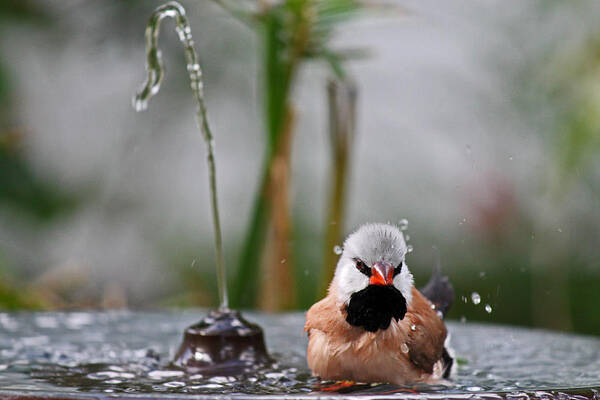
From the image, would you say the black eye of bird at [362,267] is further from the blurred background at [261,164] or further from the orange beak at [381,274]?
the blurred background at [261,164]

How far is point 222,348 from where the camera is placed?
179cm

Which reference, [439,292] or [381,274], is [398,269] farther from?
[439,292]

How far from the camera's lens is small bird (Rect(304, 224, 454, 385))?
1.53 meters

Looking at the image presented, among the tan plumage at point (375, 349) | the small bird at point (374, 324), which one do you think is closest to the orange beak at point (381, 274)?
the small bird at point (374, 324)

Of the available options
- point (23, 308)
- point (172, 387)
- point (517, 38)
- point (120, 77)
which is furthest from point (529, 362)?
point (120, 77)

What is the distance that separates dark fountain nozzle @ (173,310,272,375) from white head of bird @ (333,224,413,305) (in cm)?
31

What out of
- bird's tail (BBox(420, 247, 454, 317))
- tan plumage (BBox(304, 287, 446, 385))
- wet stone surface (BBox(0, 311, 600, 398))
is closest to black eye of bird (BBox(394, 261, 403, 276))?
tan plumage (BBox(304, 287, 446, 385))

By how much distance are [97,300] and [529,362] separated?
3408 mm

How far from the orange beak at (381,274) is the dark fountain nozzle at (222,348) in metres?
0.42

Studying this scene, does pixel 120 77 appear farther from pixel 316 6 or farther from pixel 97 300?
pixel 316 6

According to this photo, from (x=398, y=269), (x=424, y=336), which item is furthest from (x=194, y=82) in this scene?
(x=424, y=336)

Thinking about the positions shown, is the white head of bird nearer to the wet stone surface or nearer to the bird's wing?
the bird's wing

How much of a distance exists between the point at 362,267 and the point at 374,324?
0.11 meters

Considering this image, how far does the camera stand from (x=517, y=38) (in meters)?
4.87
